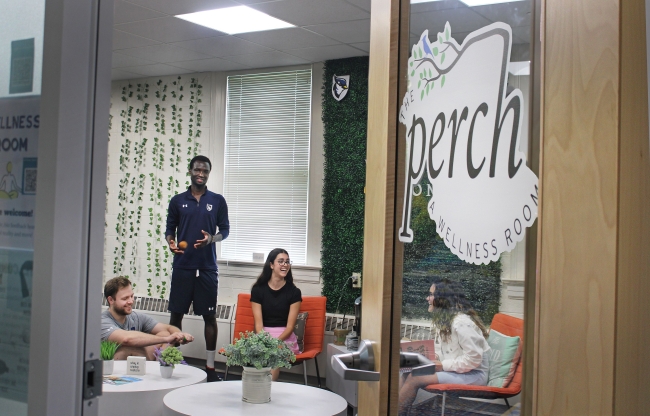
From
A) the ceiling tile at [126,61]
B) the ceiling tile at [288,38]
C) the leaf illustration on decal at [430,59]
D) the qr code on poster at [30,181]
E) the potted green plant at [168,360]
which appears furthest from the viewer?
the ceiling tile at [126,61]

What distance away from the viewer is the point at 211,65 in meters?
7.37

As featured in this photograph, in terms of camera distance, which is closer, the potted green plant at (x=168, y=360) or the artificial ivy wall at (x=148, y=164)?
the potted green plant at (x=168, y=360)

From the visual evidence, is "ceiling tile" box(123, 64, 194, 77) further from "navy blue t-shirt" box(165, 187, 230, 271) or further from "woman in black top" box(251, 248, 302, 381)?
"woman in black top" box(251, 248, 302, 381)

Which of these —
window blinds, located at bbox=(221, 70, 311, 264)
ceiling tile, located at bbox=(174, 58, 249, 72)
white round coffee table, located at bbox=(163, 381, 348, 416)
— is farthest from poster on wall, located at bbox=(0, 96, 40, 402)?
ceiling tile, located at bbox=(174, 58, 249, 72)

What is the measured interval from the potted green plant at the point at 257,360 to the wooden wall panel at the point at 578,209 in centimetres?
286

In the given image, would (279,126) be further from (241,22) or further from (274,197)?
(241,22)

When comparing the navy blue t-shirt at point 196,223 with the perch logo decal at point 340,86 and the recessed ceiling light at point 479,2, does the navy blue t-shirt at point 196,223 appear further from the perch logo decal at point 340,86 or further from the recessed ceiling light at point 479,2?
the recessed ceiling light at point 479,2

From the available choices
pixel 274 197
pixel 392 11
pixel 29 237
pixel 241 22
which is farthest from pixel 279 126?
pixel 29 237

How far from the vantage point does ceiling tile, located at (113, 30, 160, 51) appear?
20.4 ft

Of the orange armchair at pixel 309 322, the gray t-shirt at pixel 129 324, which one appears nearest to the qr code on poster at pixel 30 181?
the gray t-shirt at pixel 129 324

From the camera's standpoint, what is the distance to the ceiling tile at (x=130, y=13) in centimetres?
533

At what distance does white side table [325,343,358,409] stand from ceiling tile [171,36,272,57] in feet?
9.47

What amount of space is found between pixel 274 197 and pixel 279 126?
→ 754 millimetres

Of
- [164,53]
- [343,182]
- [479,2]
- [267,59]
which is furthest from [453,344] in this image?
[164,53]
